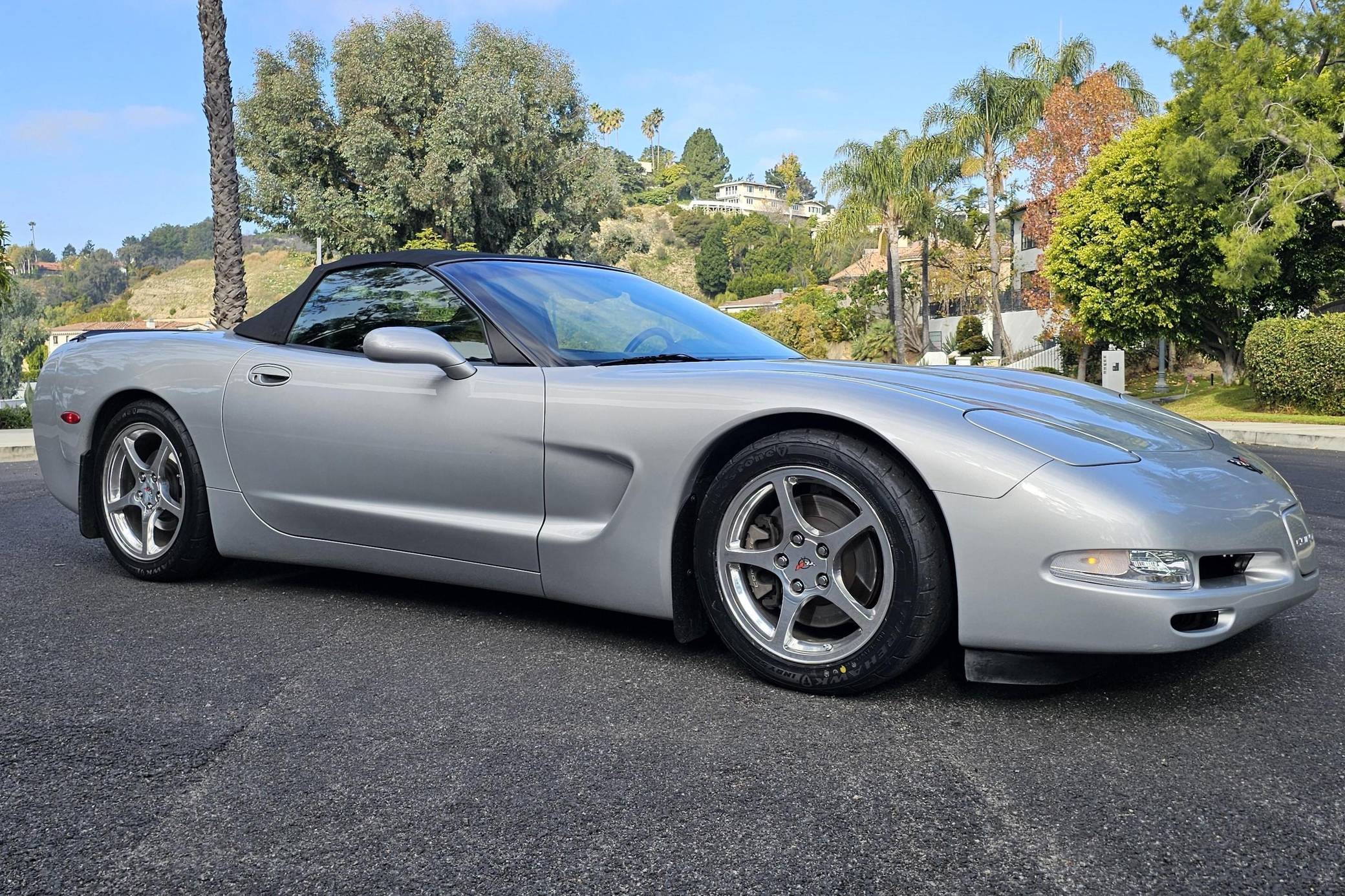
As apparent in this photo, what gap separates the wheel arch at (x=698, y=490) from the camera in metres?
2.96

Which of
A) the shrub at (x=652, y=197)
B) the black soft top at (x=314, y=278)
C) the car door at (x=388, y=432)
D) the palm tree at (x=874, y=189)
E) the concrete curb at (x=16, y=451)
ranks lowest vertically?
the concrete curb at (x=16, y=451)

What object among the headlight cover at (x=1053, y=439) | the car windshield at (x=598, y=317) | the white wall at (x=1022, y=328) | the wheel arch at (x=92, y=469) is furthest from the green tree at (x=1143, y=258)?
the wheel arch at (x=92, y=469)

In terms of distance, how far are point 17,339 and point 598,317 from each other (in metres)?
88.4

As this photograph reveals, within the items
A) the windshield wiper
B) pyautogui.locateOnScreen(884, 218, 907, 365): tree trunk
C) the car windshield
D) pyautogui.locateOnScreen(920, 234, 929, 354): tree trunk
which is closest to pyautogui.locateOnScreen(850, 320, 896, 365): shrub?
pyautogui.locateOnScreen(884, 218, 907, 365): tree trunk

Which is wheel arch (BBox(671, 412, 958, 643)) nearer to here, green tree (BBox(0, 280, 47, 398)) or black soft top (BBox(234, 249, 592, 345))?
black soft top (BBox(234, 249, 592, 345))

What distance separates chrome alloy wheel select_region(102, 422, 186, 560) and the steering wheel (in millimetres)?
1874

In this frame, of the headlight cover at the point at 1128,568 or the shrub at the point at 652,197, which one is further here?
the shrub at the point at 652,197

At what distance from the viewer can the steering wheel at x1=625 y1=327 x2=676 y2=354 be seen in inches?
145

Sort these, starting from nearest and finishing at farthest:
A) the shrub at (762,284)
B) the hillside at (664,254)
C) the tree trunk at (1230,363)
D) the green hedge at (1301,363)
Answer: the green hedge at (1301,363) < the tree trunk at (1230,363) < the shrub at (762,284) < the hillside at (664,254)

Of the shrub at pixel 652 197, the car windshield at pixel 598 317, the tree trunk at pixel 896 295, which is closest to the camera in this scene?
the car windshield at pixel 598 317

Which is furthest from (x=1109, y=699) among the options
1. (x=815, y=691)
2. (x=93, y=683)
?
(x=93, y=683)

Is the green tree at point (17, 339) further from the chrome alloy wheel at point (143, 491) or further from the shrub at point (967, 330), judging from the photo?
the chrome alloy wheel at point (143, 491)

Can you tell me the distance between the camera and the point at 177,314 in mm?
125875

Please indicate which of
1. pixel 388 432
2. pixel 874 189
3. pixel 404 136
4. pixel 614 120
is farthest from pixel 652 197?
pixel 388 432
